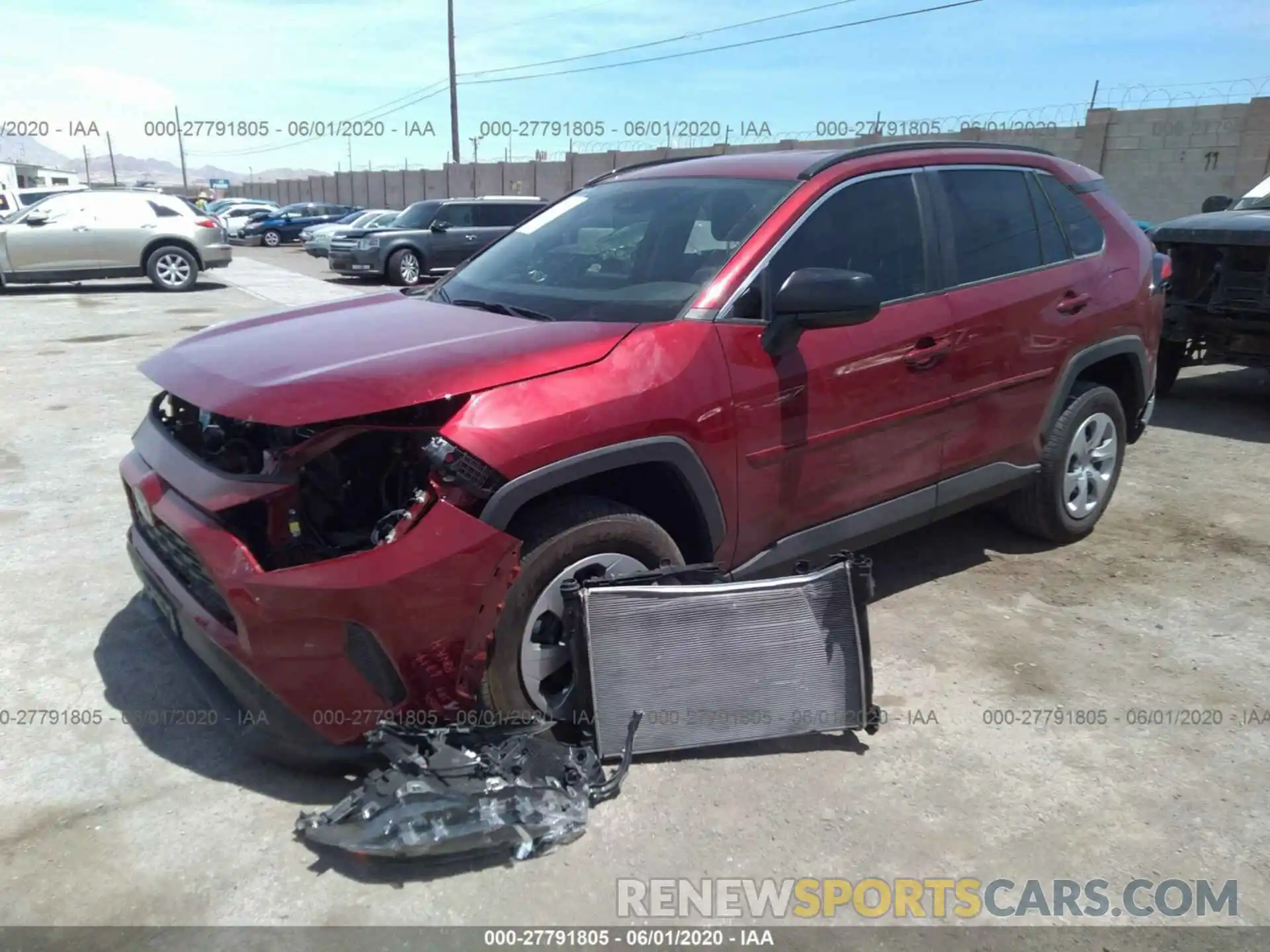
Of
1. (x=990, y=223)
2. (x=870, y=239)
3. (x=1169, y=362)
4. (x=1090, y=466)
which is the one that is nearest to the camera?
(x=870, y=239)

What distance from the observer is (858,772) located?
3.11 m

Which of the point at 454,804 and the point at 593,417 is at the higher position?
the point at 593,417

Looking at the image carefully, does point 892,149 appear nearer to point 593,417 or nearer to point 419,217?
point 593,417

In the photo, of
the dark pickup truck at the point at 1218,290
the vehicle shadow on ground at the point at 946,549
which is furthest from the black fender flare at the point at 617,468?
the dark pickup truck at the point at 1218,290

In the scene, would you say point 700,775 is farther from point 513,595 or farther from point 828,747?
point 513,595

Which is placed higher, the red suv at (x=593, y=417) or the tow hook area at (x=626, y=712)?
the red suv at (x=593, y=417)

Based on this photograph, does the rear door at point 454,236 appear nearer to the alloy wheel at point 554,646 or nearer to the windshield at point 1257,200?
the windshield at point 1257,200

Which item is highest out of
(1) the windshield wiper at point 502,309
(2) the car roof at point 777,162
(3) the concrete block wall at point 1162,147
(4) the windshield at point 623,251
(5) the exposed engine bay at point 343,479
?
(3) the concrete block wall at point 1162,147

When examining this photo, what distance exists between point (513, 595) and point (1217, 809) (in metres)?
2.22

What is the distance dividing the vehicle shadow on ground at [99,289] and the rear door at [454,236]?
3.86 meters

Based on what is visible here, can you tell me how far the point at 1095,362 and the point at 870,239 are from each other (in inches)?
65.3

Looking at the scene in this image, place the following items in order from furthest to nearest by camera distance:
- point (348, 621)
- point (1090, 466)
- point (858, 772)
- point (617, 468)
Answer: point (1090, 466), point (858, 772), point (617, 468), point (348, 621)

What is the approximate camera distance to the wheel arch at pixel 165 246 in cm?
1664

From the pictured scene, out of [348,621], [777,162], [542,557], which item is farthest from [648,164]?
[348,621]
